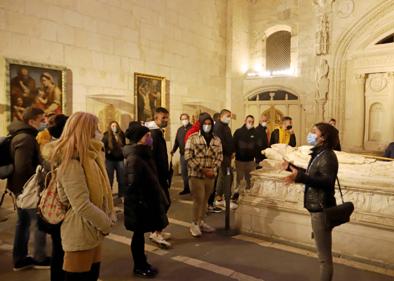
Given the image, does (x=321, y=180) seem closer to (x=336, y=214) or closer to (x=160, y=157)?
(x=336, y=214)

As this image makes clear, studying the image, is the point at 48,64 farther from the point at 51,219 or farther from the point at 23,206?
the point at 51,219

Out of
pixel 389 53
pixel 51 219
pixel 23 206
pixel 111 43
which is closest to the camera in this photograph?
pixel 51 219

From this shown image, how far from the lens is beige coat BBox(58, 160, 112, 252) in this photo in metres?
2.06

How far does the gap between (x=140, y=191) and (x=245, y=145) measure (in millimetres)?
3238

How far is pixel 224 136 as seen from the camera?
5.95m

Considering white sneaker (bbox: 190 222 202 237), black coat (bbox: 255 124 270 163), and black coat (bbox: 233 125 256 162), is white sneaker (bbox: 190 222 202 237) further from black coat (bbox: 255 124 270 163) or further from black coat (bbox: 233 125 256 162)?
black coat (bbox: 255 124 270 163)

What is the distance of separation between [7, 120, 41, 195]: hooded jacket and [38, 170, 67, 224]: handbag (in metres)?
1.39

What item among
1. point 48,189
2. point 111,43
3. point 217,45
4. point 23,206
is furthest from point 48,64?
point 217,45

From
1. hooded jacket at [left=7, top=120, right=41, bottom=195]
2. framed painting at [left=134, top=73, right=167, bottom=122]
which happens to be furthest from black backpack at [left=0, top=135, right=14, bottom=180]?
framed painting at [left=134, top=73, right=167, bottom=122]

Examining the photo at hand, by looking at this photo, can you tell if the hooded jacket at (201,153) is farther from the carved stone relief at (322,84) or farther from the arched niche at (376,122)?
the arched niche at (376,122)

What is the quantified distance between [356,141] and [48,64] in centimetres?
811

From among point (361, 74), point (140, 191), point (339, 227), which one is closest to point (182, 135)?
point (339, 227)

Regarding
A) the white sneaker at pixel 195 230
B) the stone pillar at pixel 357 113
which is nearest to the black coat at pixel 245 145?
the white sneaker at pixel 195 230

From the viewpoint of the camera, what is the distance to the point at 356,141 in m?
10.1
